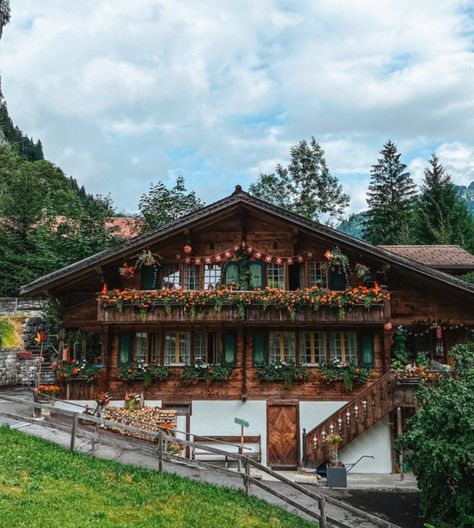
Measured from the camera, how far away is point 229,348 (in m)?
17.9

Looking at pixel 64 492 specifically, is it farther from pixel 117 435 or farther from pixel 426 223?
pixel 426 223

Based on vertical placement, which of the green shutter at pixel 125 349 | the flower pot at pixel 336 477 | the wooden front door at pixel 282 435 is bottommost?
the flower pot at pixel 336 477

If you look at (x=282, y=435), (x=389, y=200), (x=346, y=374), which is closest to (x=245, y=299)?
(x=346, y=374)

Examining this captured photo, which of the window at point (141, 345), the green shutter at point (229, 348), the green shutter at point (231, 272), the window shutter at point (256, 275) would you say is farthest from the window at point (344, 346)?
the window at point (141, 345)

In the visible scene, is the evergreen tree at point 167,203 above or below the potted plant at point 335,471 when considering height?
above

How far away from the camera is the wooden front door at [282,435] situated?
17.2 metres

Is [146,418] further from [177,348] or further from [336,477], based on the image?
[336,477]

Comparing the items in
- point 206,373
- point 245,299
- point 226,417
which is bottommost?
point 226,417

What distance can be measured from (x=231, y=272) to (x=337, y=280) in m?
4.09

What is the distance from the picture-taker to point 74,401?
17.7 m

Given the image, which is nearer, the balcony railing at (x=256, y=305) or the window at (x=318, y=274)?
the balcony railing at (x=256, y=305)

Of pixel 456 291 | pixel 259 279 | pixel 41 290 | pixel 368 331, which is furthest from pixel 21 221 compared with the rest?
pixel 456 291

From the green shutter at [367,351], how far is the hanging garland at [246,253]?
369 centimetres

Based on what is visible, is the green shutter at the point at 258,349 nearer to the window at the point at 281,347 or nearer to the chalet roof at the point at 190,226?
the window at the point at 281,347
